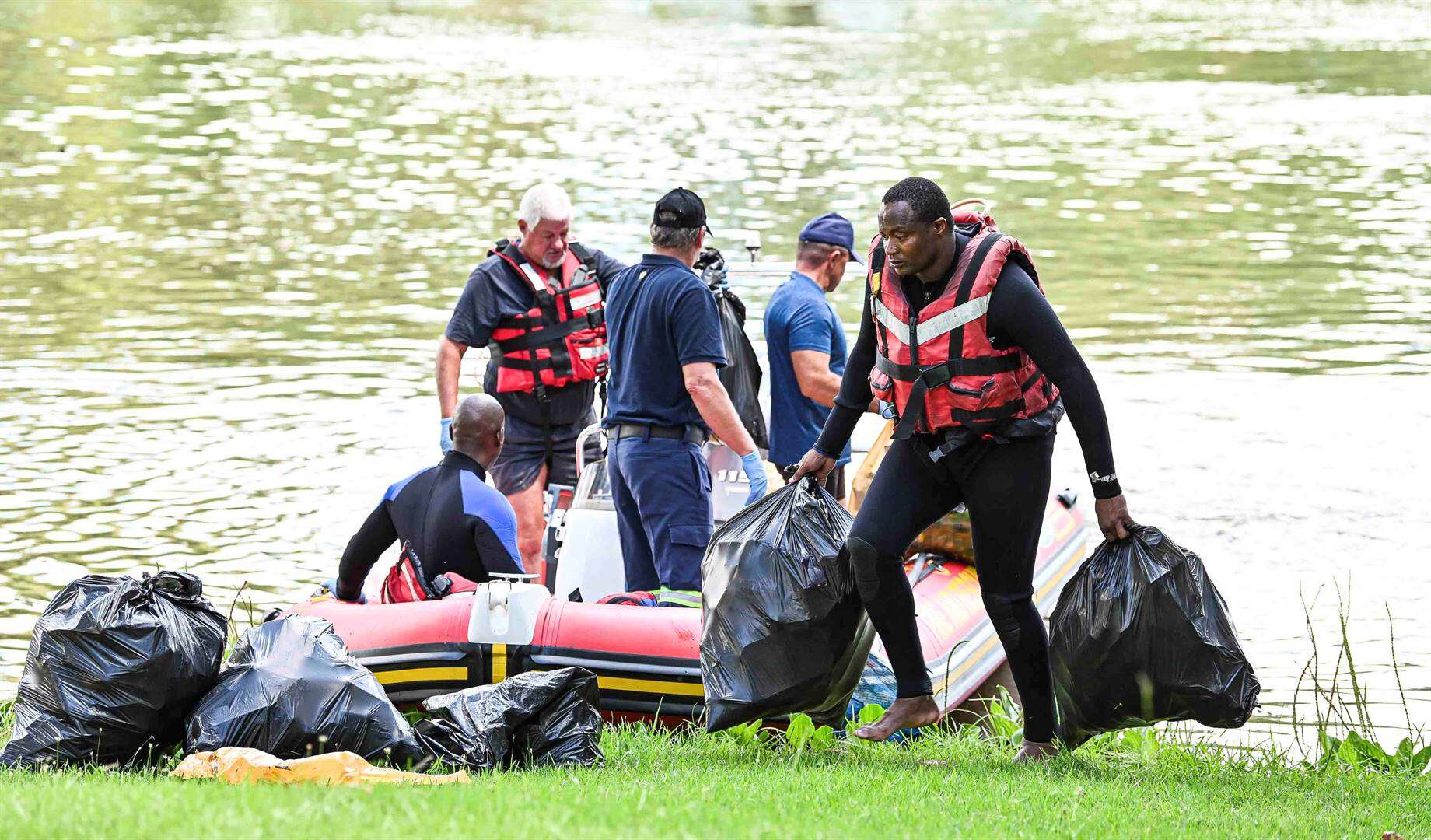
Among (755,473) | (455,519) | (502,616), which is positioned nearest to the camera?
(502,616)

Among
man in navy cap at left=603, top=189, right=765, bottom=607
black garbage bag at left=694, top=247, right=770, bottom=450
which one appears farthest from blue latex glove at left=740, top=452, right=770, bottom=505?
black garbage bag at left=694, top=247, right=770, bottom=450

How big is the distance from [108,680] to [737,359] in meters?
2.95

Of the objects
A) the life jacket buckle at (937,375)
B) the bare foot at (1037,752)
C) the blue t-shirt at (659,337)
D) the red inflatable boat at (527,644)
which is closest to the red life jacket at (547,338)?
the blue t-shirt at (659,337)

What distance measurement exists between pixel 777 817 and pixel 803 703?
0.86 metres

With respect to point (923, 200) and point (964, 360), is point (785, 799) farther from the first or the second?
point (923, 200)

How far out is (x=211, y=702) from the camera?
4676mm

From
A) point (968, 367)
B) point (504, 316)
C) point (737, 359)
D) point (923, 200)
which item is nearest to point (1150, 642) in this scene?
point (968, 367)

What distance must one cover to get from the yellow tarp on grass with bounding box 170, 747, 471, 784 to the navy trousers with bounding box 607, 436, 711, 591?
5.41 ft

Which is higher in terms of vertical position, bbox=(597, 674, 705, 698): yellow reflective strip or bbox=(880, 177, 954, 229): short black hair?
bbox=(880, 177, 954, 229): short black hair

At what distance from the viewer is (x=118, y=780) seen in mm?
4262

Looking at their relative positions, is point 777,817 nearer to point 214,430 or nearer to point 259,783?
point 259,783

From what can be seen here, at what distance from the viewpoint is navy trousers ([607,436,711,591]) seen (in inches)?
234

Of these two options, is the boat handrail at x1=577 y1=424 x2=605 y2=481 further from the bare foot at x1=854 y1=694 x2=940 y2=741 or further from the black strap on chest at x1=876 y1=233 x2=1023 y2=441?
the black strap on chest at x1=876 y1=233 x2=1023 y2=441

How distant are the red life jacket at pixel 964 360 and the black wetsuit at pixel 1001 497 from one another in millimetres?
36
